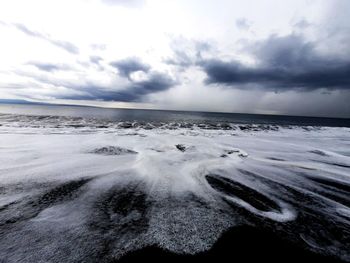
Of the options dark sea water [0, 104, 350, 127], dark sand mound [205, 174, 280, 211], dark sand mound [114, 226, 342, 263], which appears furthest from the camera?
dark sea water [0, 104, 350, 127]

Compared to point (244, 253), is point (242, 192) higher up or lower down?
lower down

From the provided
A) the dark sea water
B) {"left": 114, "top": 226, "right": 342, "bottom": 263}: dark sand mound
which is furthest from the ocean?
the dark sea water

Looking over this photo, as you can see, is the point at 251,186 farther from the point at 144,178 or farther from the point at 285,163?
the point at 285,163

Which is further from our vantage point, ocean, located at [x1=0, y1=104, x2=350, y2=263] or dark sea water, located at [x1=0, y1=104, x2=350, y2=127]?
dark sea water, located at [x1=0, y1=104, x2=350, y2=127]

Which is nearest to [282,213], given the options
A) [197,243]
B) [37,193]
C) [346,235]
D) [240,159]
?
[346,235]

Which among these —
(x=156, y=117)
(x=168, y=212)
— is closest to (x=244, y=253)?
(x=168, y=212)

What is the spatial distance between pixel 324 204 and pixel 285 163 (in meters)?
3.67

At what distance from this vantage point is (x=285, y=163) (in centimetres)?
754

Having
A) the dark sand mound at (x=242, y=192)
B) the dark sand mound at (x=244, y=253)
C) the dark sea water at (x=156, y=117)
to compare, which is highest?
the dark sand mound at (x=244, y=253)

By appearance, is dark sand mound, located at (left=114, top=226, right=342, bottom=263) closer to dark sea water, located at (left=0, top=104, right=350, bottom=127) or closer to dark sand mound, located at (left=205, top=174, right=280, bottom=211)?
dark sand mound, located at (left=205, top=174, right=280, bottom=211)

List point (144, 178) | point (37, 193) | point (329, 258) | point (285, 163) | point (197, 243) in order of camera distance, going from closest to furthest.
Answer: point (329, 258)
point (197, 243)
point (37, 193)
point (144, 178)
point (285, 163)

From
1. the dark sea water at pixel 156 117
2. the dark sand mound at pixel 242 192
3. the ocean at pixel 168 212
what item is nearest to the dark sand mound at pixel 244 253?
the ocean at pixel 168 212

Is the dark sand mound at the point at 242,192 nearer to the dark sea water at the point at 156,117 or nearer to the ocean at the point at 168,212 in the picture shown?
the ocean at the point at 168,212

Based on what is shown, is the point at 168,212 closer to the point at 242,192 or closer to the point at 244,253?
the point at 244,253
